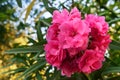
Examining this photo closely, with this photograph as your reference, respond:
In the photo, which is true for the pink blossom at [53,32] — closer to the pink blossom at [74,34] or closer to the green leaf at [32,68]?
the pink blossom at [74,34]

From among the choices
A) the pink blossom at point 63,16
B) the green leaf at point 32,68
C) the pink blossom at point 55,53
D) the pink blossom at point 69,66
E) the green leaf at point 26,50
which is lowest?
the green leaf at point 32,68

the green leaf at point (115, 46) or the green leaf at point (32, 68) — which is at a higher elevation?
the green leaf at point (115, 46)

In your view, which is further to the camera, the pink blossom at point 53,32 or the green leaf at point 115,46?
the green leaf at point 115,46

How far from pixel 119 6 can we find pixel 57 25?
1403 mm

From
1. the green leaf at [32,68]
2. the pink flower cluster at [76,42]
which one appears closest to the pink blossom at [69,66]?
the pink flower cluster at [76,42]

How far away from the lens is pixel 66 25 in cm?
141

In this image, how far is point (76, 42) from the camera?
4.45ft

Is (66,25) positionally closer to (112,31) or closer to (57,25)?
(57,25)

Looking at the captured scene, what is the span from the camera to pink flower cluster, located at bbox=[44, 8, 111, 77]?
138cm

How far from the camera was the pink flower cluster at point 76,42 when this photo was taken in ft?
4.54

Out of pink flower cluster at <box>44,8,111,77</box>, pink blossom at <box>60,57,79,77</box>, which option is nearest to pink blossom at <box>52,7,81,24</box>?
pink flower cluster at <box>44,8,111,77</box>

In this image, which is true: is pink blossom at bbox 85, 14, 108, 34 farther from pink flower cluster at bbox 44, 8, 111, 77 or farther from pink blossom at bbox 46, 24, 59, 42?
pink blossom at bbox 46, 24, 59, 42

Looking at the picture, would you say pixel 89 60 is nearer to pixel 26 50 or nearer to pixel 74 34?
pixel 74 34

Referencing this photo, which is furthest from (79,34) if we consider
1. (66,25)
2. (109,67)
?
(109,67)
